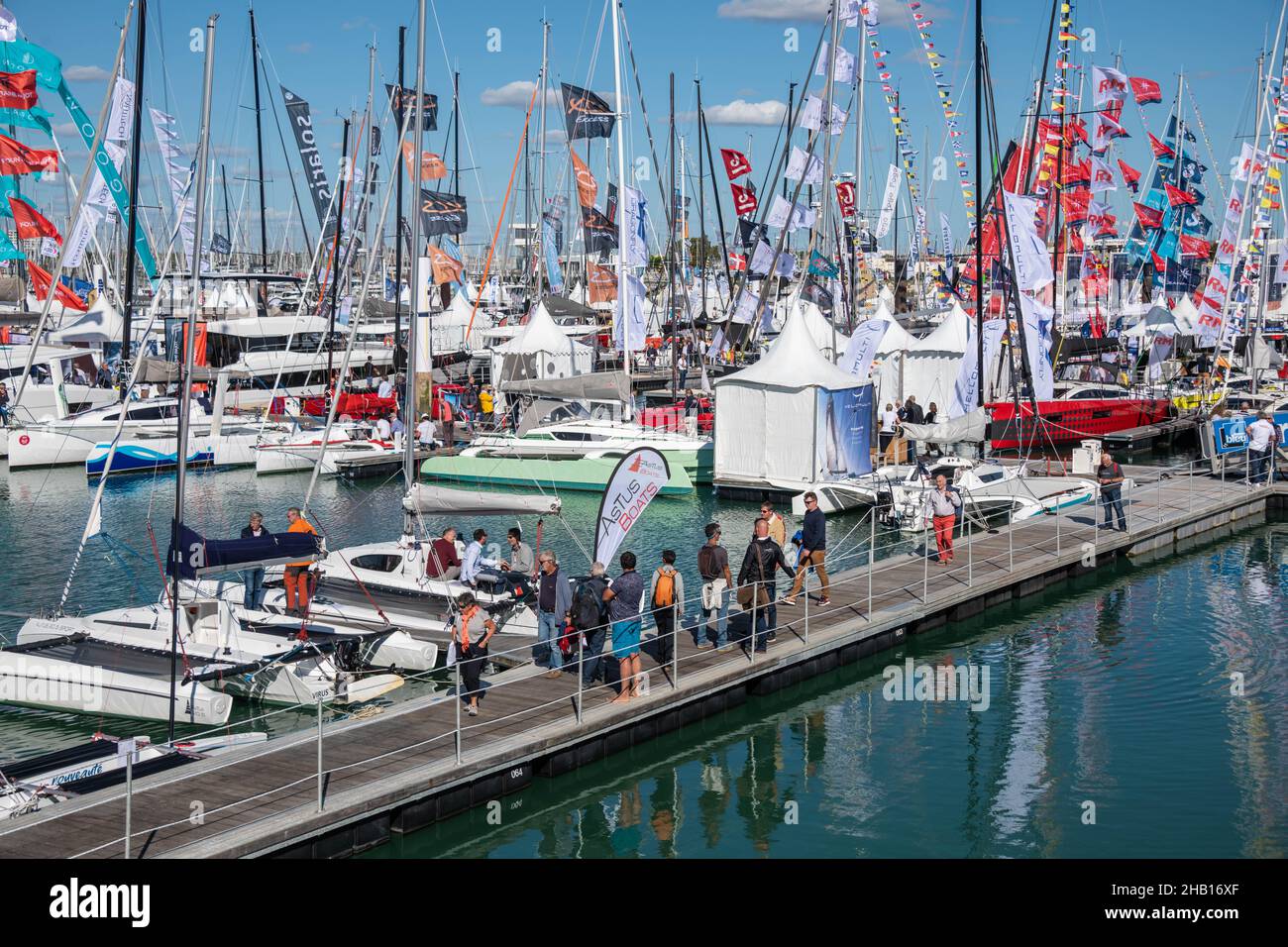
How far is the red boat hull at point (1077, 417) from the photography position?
4041cm

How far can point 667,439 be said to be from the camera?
3816cm

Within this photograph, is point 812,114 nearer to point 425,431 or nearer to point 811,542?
point 425,431

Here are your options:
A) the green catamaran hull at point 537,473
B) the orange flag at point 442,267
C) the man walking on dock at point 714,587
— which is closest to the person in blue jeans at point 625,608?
the man walking on dock at point 714,587

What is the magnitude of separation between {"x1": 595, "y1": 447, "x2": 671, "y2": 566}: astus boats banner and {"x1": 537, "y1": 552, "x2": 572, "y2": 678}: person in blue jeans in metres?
0.74

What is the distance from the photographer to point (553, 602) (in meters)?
17.9

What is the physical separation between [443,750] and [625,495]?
4.14 metres

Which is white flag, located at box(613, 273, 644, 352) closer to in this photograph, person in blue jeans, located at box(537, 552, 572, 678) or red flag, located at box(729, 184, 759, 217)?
red flag, located at box(729, 184, 759, 217)

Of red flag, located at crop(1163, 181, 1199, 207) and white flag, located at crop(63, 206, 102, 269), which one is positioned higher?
red flag, located at crop(1163, 181, 1199, 207)

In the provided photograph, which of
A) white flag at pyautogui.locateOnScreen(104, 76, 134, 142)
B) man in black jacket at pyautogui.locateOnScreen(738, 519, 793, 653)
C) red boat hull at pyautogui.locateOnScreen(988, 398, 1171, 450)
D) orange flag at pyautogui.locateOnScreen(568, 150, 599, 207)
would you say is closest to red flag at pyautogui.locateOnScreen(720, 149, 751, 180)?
orange flag at pyautogui.locateOnScreen(568, 150, 599, 207)

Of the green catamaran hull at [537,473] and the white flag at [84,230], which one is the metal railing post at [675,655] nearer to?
the green catamaran hull at [537,473]

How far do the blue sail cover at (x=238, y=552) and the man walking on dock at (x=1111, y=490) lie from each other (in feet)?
52.3

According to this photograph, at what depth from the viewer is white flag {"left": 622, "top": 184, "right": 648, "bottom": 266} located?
38500 millimetres

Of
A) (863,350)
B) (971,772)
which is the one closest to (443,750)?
(971,772)

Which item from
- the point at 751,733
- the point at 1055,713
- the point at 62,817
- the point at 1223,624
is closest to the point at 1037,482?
the point at 1223,624
